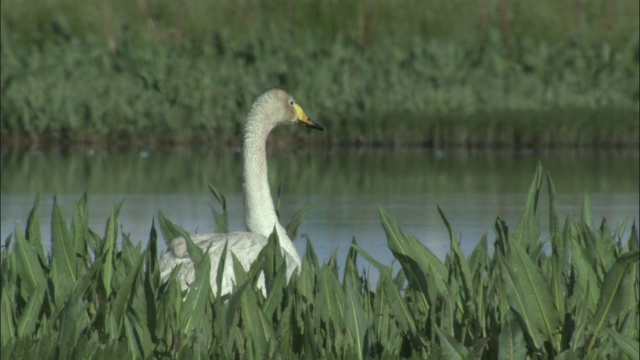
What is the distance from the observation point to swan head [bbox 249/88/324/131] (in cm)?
746

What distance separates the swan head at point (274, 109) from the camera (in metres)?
7.46

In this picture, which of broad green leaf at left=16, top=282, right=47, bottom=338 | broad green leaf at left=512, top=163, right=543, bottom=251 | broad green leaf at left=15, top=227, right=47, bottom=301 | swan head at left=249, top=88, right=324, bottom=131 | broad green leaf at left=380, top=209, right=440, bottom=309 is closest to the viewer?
broad green leaf at left=16, top=282, right=47, bottom=338

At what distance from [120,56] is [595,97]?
7.03 m

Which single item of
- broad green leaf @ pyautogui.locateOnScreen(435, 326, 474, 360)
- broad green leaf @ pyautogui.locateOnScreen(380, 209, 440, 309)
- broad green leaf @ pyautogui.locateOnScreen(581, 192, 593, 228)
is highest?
broad green leaf @ pyautogui.locateOnScreen(581, 192, 593, 228)

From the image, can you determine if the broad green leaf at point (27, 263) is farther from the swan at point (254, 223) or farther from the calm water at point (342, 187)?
the calm water at point (342, 187)

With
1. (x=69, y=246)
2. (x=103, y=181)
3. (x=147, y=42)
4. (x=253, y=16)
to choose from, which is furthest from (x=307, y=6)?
A: (x=69, y=246)

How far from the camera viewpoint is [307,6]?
25.1m

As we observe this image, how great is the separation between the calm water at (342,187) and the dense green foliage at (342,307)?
125 inches

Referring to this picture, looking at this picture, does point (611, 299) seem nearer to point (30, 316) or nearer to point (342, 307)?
point (342, 307)

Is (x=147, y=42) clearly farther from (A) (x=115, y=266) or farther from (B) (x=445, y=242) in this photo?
(A) (x=115, y=266)

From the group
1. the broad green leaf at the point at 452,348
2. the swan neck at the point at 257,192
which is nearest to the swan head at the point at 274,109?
the swan neck at the point at 257,192

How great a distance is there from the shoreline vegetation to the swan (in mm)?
9321

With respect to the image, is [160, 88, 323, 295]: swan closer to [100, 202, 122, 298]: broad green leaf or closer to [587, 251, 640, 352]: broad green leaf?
[100, 202, 122, 298]: broad green leaf

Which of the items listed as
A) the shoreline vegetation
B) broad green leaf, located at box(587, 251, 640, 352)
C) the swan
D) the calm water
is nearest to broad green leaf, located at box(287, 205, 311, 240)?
the swan
